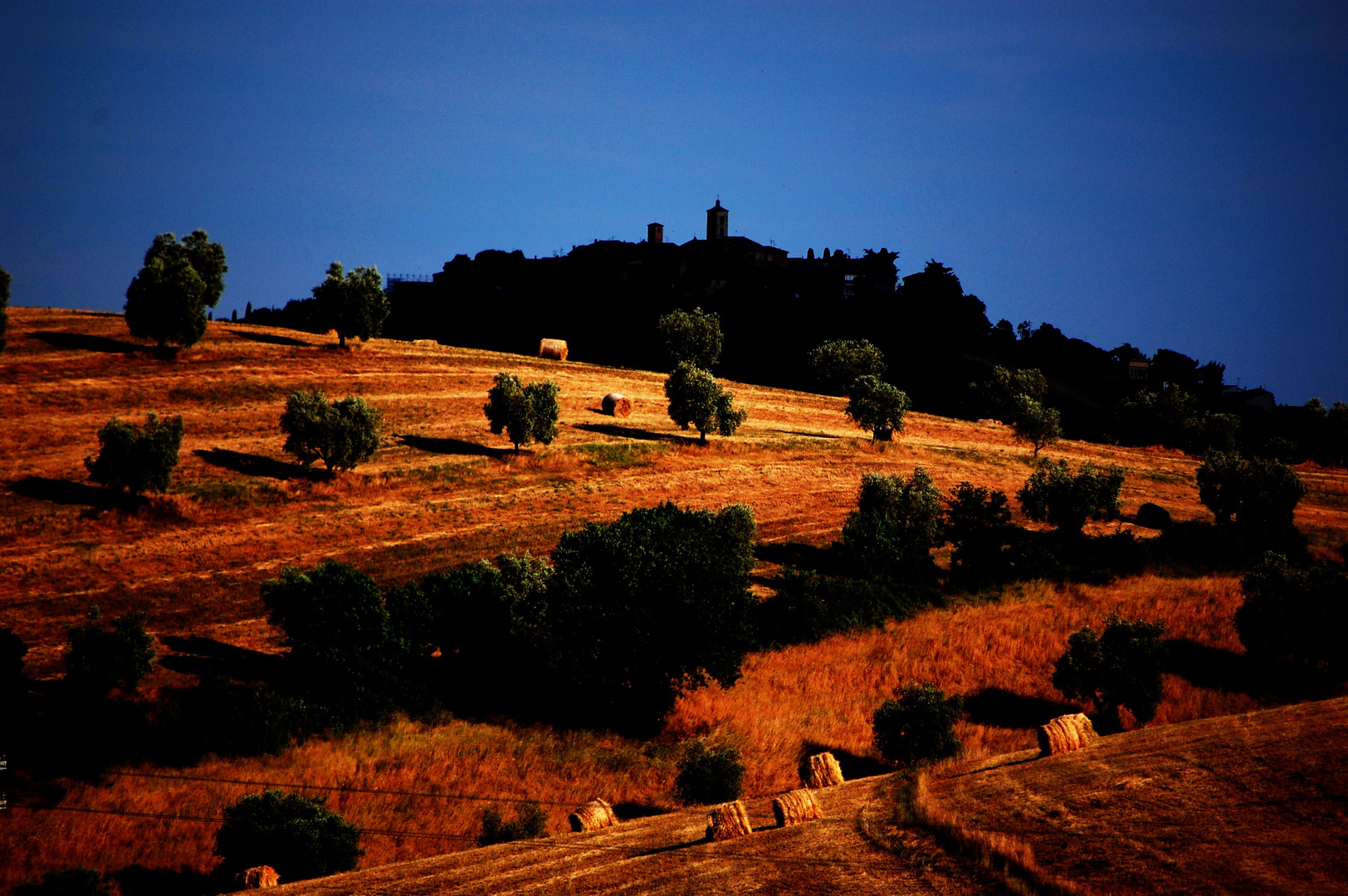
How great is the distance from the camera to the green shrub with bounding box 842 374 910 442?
258 ft

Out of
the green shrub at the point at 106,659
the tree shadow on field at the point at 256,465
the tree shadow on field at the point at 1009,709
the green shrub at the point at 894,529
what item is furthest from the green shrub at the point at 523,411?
the tree shadow on field at the point at 1009,709

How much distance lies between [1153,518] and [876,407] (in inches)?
982

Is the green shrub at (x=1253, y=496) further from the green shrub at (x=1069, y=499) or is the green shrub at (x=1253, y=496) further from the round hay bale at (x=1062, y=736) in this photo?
the round hay bale at (x=1062, y=736)

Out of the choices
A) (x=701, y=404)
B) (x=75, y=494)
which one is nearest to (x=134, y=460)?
(x=75, y=494)

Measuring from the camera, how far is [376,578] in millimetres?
45094

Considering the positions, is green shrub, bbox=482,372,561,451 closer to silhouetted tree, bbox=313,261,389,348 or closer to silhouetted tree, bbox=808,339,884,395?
silhouetted tree, bbox=313,261,389,348

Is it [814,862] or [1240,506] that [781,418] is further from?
[814,862]

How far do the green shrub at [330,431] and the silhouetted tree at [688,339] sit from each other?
53558mm

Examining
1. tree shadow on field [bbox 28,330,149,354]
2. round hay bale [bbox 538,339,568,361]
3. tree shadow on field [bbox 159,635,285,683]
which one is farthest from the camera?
round hay bale [bbox 538,339,568,361]

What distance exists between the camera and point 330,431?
5678 centimetres

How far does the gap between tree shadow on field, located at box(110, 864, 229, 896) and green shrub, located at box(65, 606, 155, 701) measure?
9.79m

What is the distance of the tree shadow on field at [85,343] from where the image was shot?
7831 centimetres

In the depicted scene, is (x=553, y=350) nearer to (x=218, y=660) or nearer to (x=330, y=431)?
(x=330, y=431)

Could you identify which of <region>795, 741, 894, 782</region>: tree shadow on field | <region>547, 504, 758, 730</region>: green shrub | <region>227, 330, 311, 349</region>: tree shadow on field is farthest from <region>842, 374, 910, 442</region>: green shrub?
<region>227, 330, 311, 349</region>: tree shadow on field
